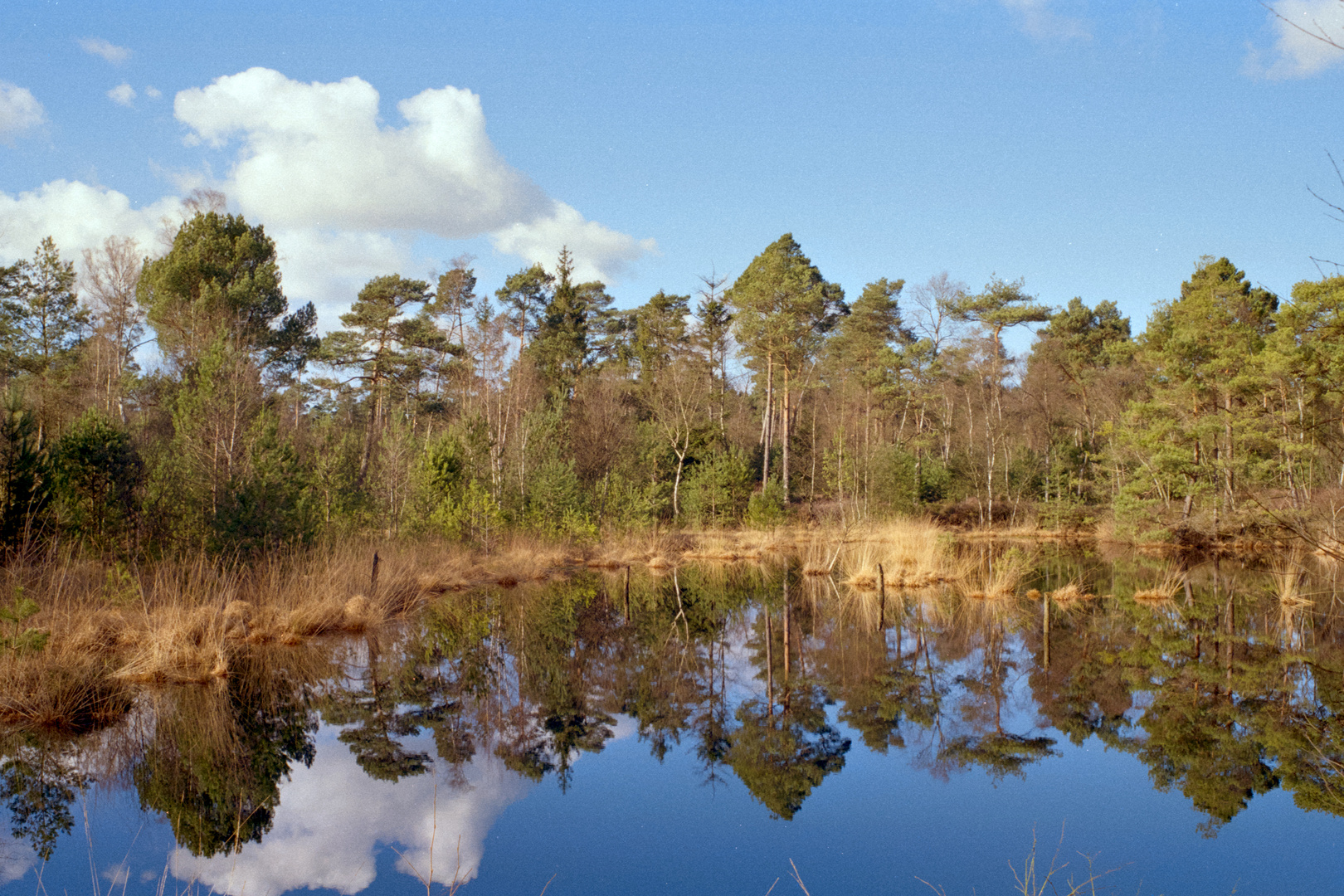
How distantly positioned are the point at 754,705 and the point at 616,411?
23118 mm

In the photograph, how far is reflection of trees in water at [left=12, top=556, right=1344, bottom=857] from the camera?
610 centimetres

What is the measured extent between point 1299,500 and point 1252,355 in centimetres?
400

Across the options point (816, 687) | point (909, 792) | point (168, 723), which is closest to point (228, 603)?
point (168, 723)

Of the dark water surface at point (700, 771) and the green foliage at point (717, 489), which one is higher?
the green foliage at point (717, 489)

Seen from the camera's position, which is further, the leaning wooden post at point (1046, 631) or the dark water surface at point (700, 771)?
the leaning wooden post at point (1046, 631)

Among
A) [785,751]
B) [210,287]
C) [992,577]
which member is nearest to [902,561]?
[992,577]

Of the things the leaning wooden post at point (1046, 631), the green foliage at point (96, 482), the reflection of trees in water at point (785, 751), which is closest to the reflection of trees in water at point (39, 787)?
the reflection of trees in water at point (785, 751)

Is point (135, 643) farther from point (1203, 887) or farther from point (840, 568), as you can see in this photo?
point (840, 568)

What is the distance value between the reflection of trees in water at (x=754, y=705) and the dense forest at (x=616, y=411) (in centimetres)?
202

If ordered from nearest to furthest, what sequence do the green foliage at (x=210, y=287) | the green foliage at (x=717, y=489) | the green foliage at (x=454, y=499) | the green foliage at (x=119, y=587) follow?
the green foliage at (x=119, y=587) < the green foliage at (x=454, y=499) < the green foliage at (x=210, y=287) < the green foliage at (x=717, y=489)

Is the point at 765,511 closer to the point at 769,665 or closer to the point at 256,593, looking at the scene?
the point at 769,665

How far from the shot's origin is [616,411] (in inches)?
1219

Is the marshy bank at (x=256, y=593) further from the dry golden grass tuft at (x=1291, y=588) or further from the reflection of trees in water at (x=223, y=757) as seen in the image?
the dry golden grass tuft at (x=1291, y=588)

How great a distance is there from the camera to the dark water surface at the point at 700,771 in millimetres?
4902
